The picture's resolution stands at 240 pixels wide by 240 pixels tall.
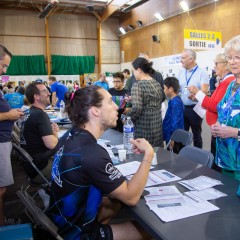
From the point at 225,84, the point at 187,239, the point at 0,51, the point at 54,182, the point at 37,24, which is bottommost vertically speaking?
the point at 187,239

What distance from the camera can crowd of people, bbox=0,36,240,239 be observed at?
130 centimetres

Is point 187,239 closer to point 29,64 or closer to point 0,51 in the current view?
point 0,51

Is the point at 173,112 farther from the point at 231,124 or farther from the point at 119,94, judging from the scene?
the point at 119,94

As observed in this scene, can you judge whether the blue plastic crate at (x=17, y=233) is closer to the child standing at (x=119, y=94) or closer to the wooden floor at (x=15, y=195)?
the wooden floor at (x=15, y=195)

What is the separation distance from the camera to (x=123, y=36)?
1581 centimetres

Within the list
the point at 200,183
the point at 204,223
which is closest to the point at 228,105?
the point at 200,183

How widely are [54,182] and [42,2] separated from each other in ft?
45.8

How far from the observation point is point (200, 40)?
21.8 feet

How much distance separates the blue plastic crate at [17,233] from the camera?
47.8 inches

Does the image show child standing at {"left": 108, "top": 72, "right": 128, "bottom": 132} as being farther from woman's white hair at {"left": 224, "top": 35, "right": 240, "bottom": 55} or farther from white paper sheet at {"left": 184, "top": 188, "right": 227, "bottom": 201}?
white paper sheet at {"left": 184, "top": 188, "right": 227, "bottom": 201}

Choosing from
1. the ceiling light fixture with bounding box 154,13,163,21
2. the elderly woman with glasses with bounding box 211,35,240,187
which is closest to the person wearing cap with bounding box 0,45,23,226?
the elderly woman with glasses with bounding box 211,35,240,187

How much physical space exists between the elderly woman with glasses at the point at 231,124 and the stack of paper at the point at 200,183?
11.8 inches

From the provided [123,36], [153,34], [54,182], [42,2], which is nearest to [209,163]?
[54,182]

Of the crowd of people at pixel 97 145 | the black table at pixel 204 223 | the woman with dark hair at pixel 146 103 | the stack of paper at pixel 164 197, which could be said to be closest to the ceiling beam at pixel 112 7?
the woman with dark hair at pixel 146 103
